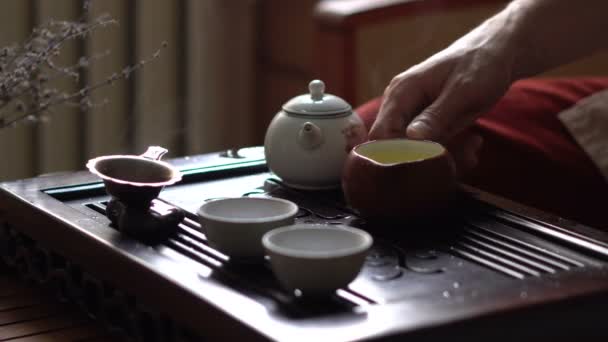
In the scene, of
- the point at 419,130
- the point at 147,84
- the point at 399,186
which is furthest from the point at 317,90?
→ the point at 147,84

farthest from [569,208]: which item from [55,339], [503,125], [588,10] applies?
[55,339]

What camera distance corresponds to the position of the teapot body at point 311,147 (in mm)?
1349

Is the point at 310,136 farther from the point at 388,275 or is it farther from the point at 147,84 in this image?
the point at 147,84

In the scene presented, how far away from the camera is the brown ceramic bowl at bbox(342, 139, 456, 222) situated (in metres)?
1.15

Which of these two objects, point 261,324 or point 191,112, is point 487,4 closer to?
point 191,112

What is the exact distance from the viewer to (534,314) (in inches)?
36.3

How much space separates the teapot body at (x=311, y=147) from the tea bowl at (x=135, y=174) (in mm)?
Answer: 211

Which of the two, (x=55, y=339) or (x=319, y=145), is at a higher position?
(x=319, y=145)

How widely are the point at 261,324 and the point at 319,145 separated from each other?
514mm

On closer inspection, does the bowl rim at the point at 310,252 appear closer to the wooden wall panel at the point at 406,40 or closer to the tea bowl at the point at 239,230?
the tea bowl at the point at 239,230

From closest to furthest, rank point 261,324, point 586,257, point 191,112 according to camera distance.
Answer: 1. point 261,324
2. point 586,257
3. point 191,112

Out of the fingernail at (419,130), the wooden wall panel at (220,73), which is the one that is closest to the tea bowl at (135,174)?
the fingernail at (419,130)

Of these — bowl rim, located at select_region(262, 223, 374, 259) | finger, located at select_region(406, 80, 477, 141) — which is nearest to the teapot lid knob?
finger, located at select_region(406, 80, 477, 141)

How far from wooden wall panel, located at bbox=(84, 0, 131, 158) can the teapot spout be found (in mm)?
1255
